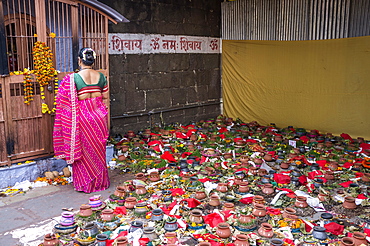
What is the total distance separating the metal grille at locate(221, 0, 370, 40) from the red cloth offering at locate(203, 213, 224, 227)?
17.0ft

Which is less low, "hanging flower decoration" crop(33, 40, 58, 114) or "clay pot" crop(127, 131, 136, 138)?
"hanging flower decoration" crop(33, 40, 58, 114)

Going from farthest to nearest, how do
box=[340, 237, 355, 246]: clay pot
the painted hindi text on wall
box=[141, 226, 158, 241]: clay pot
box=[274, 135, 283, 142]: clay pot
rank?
box=[274, 135, 283, 142]: clay pot < the painted hindi text on wall < box=[141, 226, 158, 241]: clay pot < box=[340, 237, 355, 246]: clay pot

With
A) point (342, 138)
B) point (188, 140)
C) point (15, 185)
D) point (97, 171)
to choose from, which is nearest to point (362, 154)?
point (342, 138)

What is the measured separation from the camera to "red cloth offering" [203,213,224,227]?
403cm

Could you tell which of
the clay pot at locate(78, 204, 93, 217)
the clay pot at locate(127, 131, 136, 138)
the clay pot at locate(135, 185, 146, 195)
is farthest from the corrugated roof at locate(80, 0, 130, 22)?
the clay pot at locate(78, 204, 93, 217)

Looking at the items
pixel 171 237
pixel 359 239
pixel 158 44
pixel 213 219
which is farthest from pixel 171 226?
pixel 158 44

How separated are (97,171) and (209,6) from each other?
617 cm

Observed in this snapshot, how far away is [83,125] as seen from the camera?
5.13m

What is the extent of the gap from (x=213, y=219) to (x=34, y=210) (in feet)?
7.49

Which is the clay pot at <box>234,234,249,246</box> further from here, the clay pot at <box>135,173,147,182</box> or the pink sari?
the pink sari

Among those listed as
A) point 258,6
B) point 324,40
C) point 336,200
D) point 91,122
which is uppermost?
point 258,6

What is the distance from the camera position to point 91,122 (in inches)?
204

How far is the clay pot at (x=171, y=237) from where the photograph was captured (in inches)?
144

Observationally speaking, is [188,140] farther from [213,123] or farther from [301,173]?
[301,173]
